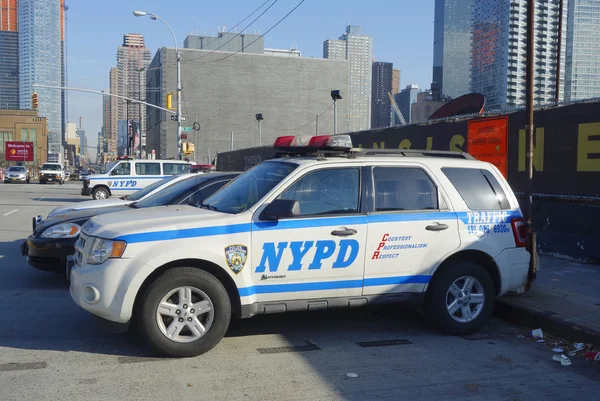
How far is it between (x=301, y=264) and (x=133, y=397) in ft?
6.35

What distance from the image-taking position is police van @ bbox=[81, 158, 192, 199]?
76.9 ft

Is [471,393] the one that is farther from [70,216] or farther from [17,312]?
[70,216]

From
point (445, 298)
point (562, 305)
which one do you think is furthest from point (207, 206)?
point (562, 305)

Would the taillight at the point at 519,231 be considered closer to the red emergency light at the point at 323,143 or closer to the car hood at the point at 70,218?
the red emergency light at the point at 323,143

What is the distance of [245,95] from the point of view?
70.0 m

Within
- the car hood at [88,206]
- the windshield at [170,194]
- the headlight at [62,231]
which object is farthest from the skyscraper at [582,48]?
the headlight at [62,231]

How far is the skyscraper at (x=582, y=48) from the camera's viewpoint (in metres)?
24.7

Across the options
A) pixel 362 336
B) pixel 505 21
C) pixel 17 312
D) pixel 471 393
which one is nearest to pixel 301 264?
pixel 362 336

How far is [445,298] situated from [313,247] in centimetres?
157

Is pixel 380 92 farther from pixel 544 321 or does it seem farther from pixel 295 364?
pixel 295 364

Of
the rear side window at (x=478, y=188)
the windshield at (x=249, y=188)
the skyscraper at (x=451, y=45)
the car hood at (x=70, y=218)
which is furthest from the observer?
the skyscraper at (x=451, y=45)

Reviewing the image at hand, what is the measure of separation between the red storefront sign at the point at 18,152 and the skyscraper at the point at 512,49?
77403 millimetres

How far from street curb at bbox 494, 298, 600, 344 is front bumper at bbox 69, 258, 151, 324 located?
420cm

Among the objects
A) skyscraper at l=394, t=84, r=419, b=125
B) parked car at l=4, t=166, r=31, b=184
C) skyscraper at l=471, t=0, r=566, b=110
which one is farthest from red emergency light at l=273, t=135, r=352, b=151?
skyscraper at l=394, t=84, r=419, b=125
